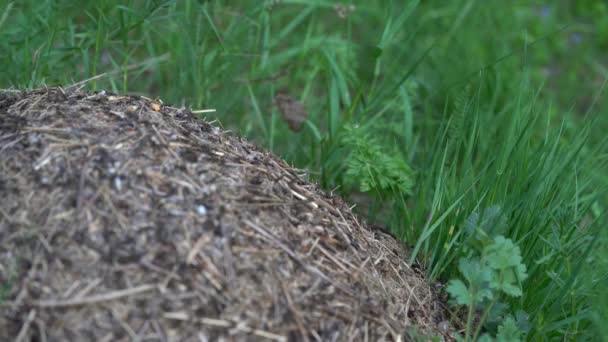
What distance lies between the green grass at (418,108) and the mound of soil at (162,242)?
519 millimetres

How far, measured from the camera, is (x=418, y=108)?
4.38 metres

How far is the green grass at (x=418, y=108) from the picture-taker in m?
2.57

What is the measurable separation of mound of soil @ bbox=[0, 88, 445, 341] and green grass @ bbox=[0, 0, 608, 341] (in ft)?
1.70

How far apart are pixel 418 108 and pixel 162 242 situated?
9.18 ft

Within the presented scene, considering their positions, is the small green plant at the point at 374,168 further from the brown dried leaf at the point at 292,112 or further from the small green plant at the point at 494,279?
the small green plant at the point at 494,279

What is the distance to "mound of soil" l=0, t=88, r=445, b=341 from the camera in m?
1.81

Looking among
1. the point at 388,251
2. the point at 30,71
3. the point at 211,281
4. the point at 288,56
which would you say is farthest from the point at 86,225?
the point at 288,56

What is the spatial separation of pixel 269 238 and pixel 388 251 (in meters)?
0.70

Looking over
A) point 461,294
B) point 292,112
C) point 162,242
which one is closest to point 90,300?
point 162,242

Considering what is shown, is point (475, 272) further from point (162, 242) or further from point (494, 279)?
point (162, 242)

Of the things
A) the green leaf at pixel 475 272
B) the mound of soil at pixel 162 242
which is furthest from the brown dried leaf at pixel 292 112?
the green leaf at pixel 475 272

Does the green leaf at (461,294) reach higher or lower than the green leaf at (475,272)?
lower

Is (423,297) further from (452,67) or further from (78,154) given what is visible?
(452,67)

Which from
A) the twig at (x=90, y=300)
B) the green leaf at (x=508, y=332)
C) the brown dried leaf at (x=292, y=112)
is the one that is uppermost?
the twig at (x=90, y=300)
